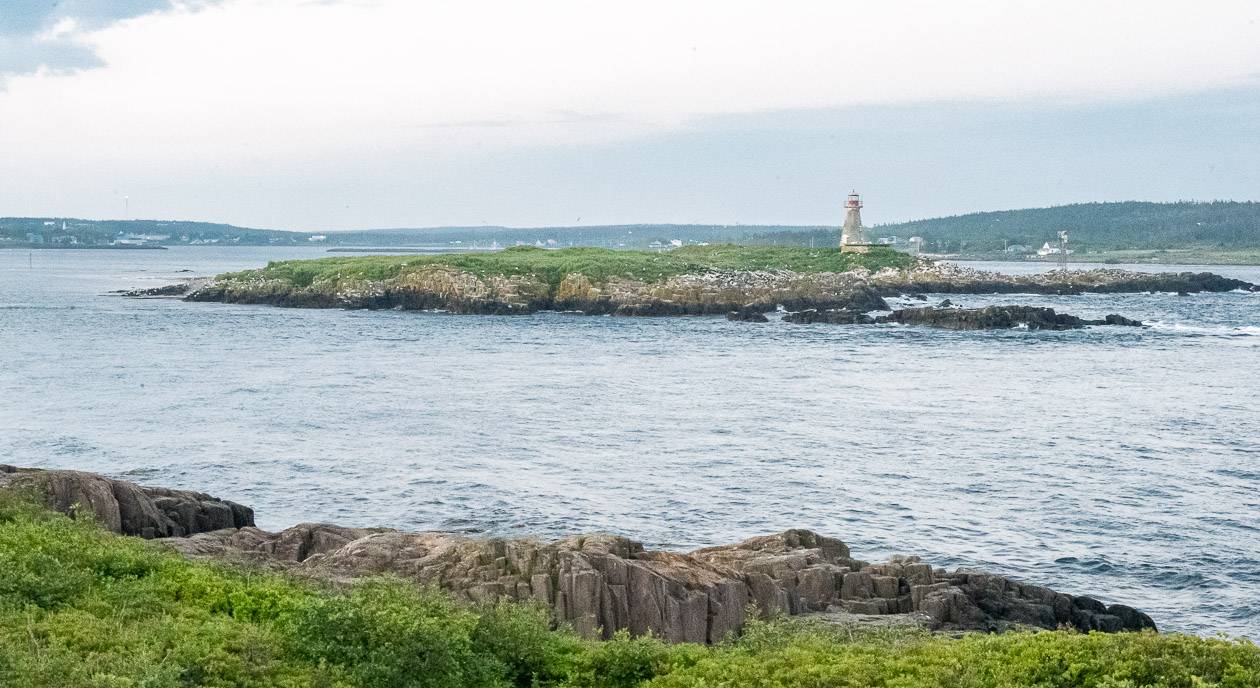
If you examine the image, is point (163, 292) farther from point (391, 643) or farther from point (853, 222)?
point (391, 643)

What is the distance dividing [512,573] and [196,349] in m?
51.1

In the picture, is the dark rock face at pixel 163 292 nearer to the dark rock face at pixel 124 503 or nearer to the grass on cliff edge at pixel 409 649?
the dark rock face at pixel 124 503

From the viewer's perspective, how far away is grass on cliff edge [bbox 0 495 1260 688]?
1259 centimetres

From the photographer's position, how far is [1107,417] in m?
43.8

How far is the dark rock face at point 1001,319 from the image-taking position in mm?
81438

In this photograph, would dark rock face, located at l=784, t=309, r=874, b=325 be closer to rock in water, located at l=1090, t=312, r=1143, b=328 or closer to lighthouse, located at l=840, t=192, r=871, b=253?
rock in water, located at l=1090, t=312, r=1143, b=328

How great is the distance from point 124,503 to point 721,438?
799 inches

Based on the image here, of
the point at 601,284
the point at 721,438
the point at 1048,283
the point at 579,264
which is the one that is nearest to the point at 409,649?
the point at 721,438

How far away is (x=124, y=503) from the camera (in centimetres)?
2252

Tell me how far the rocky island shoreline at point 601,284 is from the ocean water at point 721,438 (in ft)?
70.8

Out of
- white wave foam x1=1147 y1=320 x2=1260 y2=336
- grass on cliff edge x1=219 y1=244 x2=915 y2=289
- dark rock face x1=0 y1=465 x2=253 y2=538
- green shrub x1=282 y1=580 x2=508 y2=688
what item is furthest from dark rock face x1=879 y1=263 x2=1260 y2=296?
green shrub x1=282 y1=580 x2=508 y2=688

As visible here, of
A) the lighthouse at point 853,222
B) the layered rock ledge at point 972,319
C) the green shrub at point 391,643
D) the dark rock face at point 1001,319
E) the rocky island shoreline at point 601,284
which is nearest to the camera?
the green shrub at point 391,643

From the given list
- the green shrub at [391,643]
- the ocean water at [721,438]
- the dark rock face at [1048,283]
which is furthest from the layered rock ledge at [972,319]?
the green shrub at [391,643]

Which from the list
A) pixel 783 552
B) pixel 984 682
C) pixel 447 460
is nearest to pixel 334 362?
pixel 447 460
